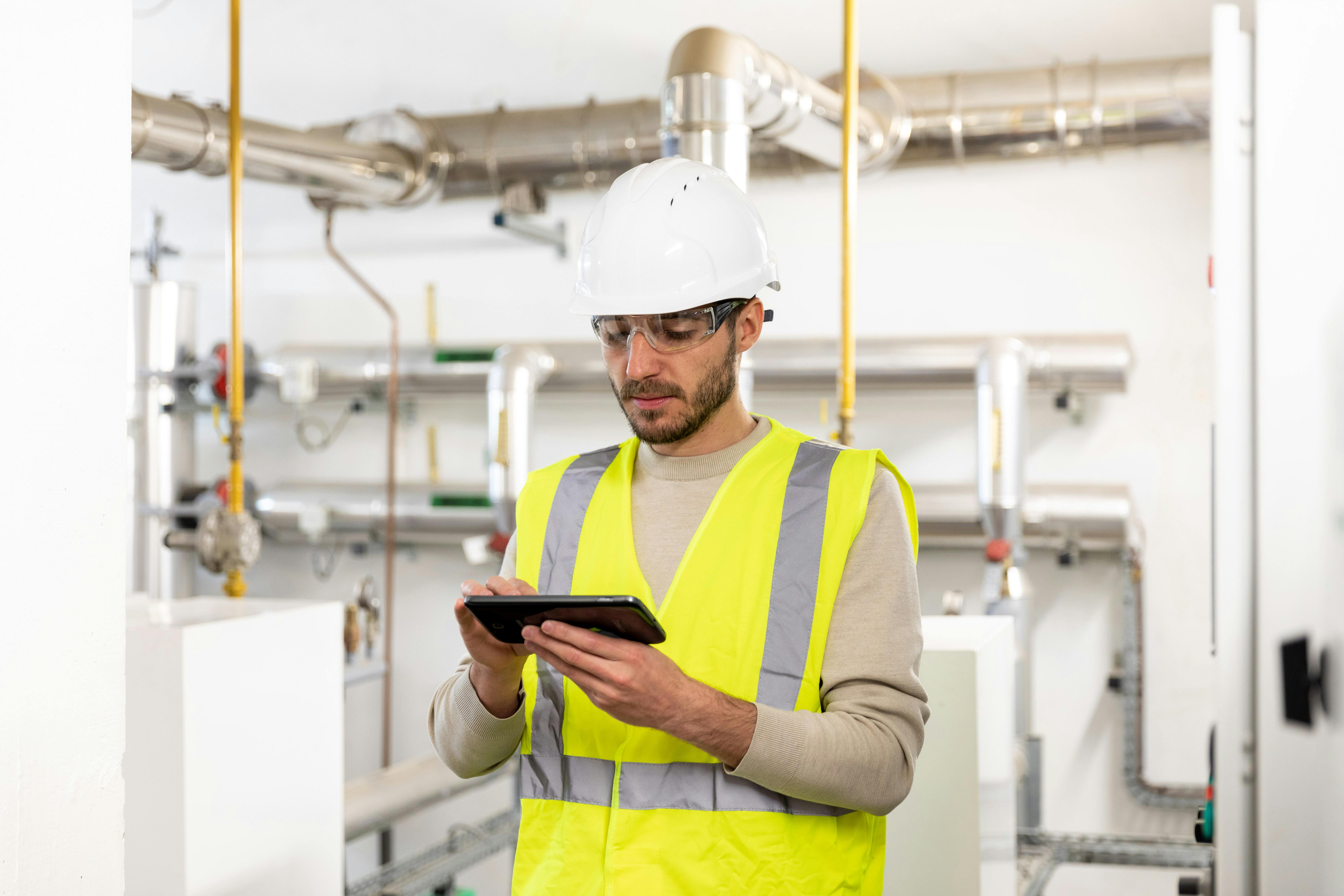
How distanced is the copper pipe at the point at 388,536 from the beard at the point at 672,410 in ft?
9.25

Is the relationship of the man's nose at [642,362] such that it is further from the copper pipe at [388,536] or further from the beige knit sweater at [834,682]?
the copper pipe at [388,536]

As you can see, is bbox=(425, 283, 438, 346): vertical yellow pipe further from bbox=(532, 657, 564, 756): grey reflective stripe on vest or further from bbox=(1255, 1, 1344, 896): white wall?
bbox=(1255, 1, 1344, 896): white wall

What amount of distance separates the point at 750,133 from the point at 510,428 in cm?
135

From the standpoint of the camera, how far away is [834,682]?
3.22 feet

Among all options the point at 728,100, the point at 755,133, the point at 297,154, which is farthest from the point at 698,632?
the point at 297,154

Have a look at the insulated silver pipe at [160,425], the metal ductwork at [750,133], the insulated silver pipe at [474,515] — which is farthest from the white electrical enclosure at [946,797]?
the insulated silver pipe at [160,425]

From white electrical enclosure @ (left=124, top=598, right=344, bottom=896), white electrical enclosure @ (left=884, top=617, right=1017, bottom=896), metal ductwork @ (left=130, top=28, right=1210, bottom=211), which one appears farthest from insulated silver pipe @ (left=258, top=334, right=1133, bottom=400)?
white electrical enclosure @ (left=884, top=617, right=1017, bottom=896)

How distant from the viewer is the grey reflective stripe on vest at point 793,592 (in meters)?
0.99

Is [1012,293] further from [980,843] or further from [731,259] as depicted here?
[731,259]

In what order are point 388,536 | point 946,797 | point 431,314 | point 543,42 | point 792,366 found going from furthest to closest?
1. point 431,314
2. point 388,536
3. point 543,42
4. point 792,366
5. point 946,797

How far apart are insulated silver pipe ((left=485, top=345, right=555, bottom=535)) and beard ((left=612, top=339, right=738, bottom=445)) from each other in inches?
89.1

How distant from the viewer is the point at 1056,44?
321cm

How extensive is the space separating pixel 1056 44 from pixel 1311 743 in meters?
2.56

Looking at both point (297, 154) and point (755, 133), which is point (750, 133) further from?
point (297, 154)
